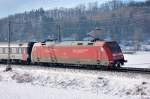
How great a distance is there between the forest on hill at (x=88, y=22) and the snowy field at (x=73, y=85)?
75382mm

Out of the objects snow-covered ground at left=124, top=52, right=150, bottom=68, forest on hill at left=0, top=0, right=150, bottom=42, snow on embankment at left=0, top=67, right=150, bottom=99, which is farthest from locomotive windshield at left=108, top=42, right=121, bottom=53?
forest on hill at left=0, top=0, right=150, bottom=42

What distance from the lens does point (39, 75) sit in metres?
35.1

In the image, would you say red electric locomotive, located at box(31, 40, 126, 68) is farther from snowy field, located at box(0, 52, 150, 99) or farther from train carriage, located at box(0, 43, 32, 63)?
snowy field, located at box(0, 52, 150, 99)

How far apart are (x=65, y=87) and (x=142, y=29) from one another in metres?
127

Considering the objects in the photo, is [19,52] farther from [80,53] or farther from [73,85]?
[73,85]

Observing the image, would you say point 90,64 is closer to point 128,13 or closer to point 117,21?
point 117,21

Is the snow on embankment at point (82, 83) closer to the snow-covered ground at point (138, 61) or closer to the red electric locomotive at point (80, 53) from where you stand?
the red electric locomotive at point (80, 53)

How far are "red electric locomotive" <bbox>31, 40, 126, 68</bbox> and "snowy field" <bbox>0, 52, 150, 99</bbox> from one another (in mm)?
2959

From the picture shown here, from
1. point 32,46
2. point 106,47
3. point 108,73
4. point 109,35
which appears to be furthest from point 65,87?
point 109,35

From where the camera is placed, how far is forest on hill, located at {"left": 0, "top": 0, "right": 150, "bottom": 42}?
126887 mm

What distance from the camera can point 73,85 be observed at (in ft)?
99.1

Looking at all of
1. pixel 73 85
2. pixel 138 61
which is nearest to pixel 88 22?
pixel 138 61

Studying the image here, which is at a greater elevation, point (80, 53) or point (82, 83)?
point (80, 53)

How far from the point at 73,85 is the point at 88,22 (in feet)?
356
